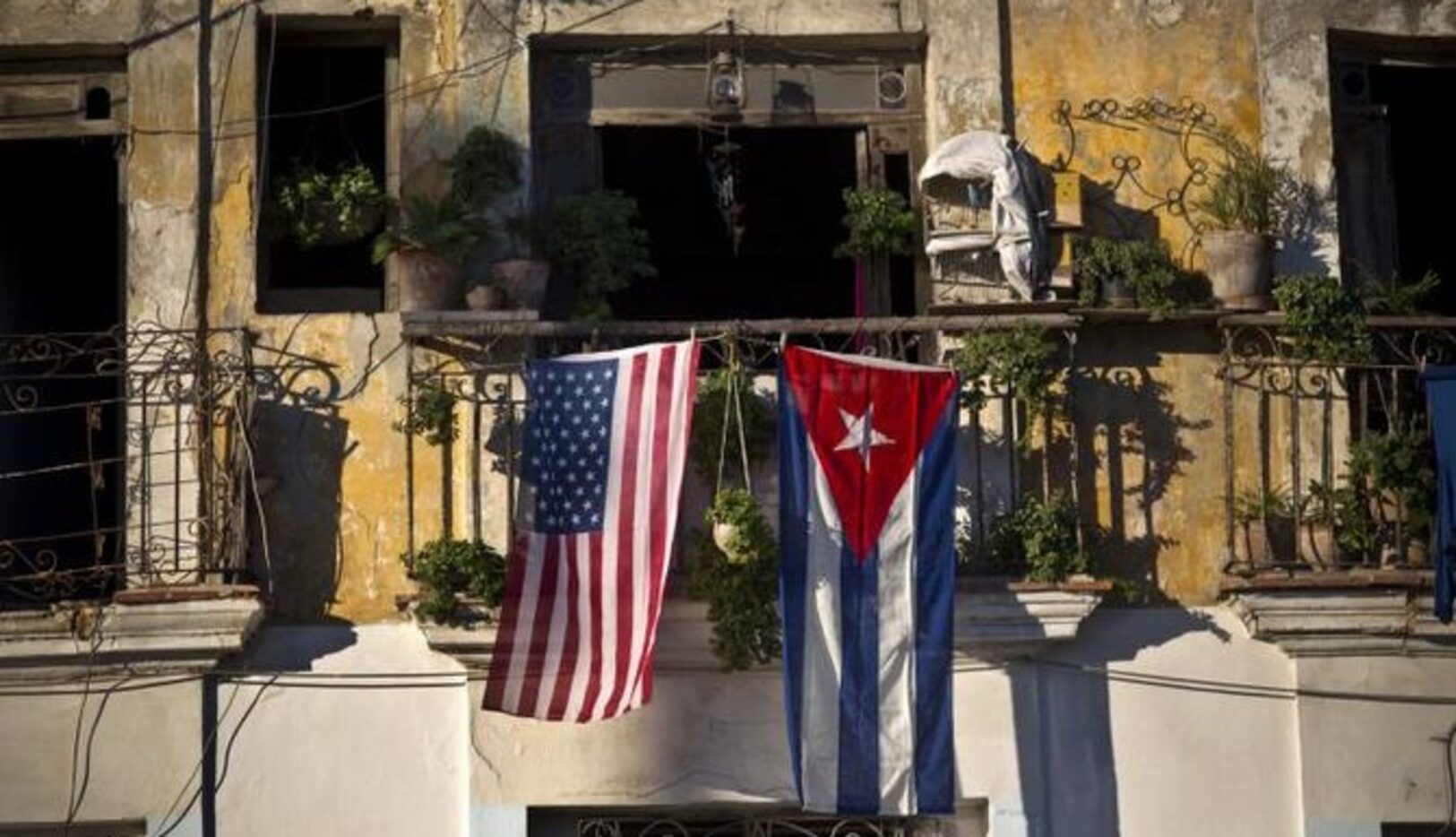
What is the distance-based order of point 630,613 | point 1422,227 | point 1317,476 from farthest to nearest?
point 1422,227
point 1317,476
point 630,613

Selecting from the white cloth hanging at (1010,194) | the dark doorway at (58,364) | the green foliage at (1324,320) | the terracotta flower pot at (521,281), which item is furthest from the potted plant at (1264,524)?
the dark doorway at (58,364)

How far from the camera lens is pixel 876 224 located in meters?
15.4

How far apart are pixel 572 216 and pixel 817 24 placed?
174cm

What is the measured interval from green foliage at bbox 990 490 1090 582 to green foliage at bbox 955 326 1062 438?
1.84ft

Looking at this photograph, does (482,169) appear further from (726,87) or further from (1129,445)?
(1129,445)

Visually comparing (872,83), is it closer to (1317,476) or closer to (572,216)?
(572,216)

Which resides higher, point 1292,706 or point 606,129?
point 606,129

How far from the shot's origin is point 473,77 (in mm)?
15312

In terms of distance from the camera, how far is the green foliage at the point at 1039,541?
14.5 metres

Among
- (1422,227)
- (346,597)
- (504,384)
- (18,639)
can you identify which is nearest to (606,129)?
(504,384)

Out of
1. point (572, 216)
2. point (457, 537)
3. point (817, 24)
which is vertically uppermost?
point (817, 24)

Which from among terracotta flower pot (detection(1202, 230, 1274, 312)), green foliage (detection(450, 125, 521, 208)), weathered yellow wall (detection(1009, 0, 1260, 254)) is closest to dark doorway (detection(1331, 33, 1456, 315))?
weathered yellow wall (detection(1009, 0, 1260, 254))

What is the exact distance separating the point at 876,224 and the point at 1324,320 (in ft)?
7.85

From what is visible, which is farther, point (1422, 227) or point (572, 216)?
point (1422, 227)
